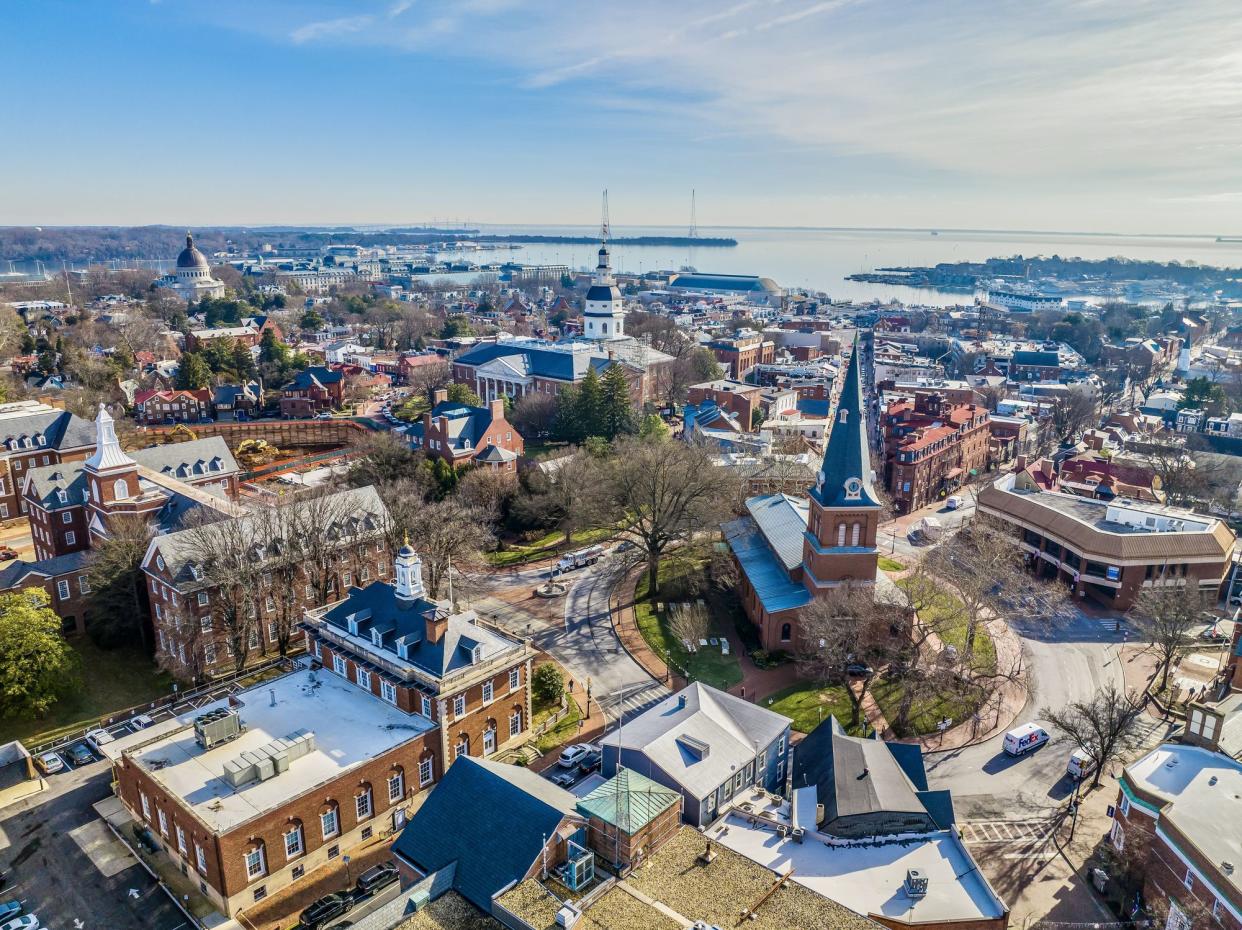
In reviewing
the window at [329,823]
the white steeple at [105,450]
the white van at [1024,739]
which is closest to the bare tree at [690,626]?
the white van at [1024,739]

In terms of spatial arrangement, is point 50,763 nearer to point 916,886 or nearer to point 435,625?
point 435,625

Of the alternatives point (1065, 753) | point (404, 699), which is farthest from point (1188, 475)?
point (404, 699)

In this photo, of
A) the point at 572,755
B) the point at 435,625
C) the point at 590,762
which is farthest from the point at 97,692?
the point at 590,762

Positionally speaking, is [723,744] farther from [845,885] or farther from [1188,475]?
[1188,475]

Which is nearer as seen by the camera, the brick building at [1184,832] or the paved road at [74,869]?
the brick building at [1184,832]

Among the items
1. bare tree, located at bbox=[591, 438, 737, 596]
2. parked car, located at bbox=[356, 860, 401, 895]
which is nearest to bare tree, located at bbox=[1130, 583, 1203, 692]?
bare tree, located at bbox=[591, 438, 737, 596]

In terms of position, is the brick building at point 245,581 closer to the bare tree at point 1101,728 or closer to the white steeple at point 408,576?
the white steeple at point 408,576
